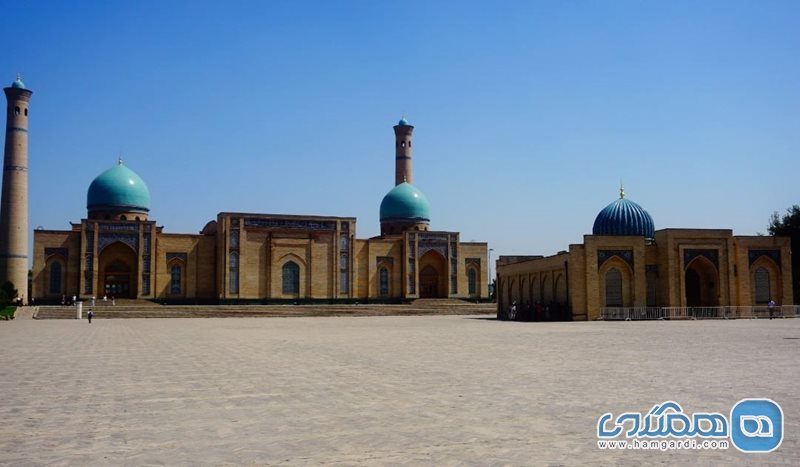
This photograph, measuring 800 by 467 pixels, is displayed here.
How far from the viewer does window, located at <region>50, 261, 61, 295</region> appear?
39719mm

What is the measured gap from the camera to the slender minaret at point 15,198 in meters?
40.6

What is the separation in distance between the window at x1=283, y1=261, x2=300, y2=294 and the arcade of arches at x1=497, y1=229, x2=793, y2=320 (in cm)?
1687

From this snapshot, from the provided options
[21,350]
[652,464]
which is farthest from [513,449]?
[21,350]

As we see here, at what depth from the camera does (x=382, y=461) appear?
527 centimetres

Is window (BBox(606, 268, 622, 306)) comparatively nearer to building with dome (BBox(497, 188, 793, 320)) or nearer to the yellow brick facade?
building with dome (BBox(497, 188, 793, 320))

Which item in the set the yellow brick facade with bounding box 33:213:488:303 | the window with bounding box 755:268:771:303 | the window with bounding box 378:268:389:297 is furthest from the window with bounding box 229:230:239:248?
the window with bounding box 755:268:771:303

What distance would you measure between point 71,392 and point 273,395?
8.02 feet

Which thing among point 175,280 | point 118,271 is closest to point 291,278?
point 175,280

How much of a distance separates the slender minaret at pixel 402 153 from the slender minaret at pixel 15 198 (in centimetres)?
2462

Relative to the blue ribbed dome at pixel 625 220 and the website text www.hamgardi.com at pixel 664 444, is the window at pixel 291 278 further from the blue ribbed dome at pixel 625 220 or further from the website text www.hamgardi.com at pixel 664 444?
the website text www.hamgardi.com at pixel 664 444

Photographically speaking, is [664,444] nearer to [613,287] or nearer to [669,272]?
[613,287]

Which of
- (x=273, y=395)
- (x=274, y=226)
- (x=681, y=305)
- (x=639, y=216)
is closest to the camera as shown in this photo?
(x=273, y=395)

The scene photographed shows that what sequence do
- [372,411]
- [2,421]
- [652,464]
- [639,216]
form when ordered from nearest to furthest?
[652,464]
[2,421]
[372,411]
[639,216]

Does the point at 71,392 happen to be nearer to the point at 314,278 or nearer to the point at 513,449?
the point at 513,449
